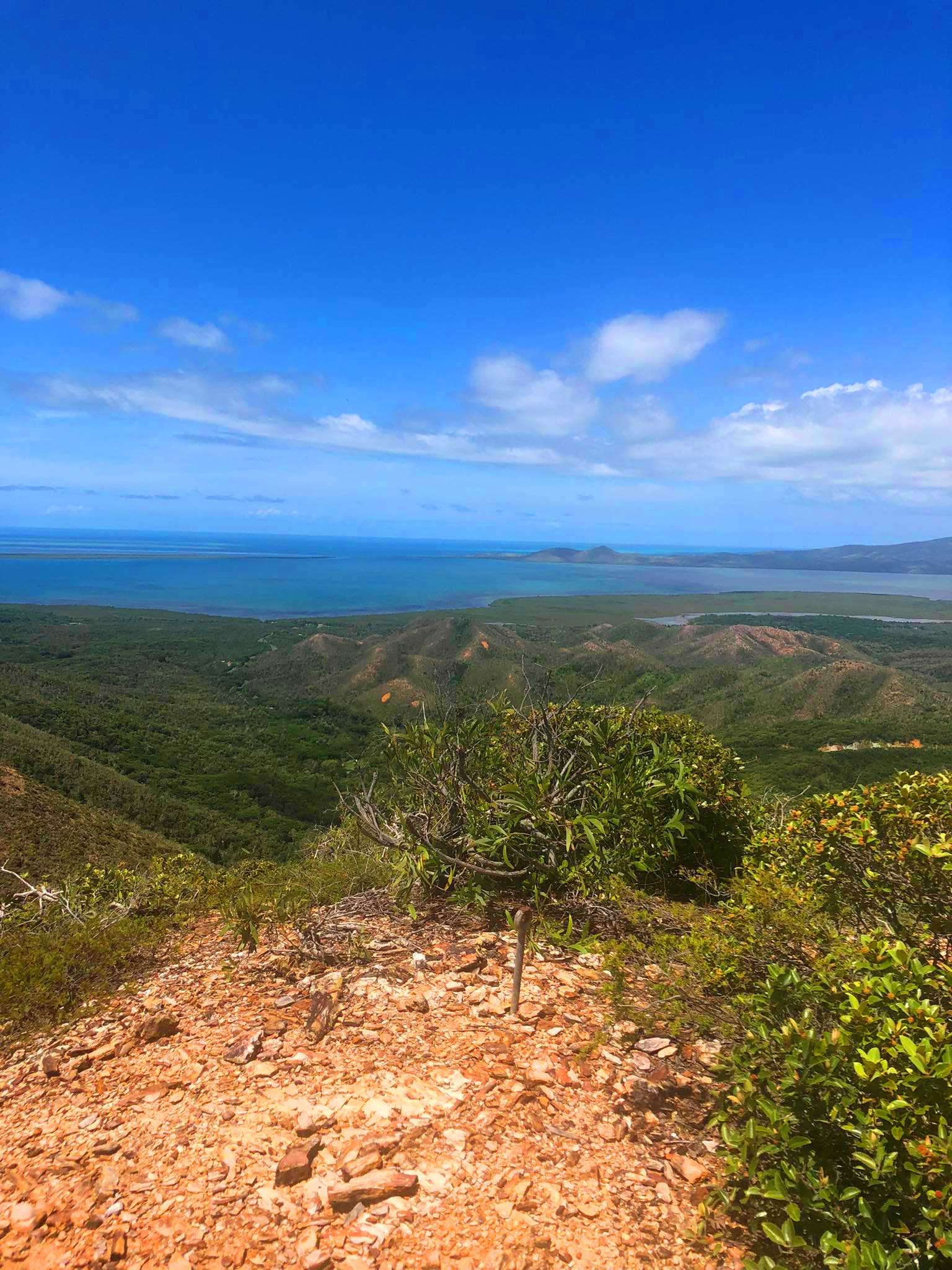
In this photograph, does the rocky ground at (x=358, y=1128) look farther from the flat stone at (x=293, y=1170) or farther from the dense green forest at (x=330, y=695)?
the dense green forest at (x=330, y=695)

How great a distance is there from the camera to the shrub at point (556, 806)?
4.04 meters

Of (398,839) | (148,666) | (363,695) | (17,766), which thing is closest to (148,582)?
(148,666)

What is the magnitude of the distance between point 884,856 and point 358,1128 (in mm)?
2916

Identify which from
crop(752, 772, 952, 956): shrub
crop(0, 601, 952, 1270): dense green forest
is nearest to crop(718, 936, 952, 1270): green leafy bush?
crop(0, 601, 952, 1270): dense green forest

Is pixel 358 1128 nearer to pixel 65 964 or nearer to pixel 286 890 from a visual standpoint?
pixel 65 964

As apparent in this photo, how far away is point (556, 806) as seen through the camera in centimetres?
412

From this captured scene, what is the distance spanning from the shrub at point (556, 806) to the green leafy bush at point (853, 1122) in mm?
1540

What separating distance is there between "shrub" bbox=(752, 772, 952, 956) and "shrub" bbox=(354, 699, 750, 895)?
770mm

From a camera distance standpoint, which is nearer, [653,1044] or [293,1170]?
[293,1170]

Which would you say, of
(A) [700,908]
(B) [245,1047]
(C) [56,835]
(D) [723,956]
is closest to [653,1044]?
(D) [723,956]

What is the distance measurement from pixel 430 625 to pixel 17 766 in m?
59.5

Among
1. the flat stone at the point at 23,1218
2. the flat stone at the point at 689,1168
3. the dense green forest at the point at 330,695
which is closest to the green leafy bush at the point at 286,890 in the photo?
the dense green forest at the point at 330,695

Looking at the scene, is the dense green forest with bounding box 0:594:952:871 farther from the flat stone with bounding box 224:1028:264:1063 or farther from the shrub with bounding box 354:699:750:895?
the flat stone with bounding box 224:1028:264:1063

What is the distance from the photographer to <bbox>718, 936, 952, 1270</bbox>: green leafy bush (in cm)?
165
